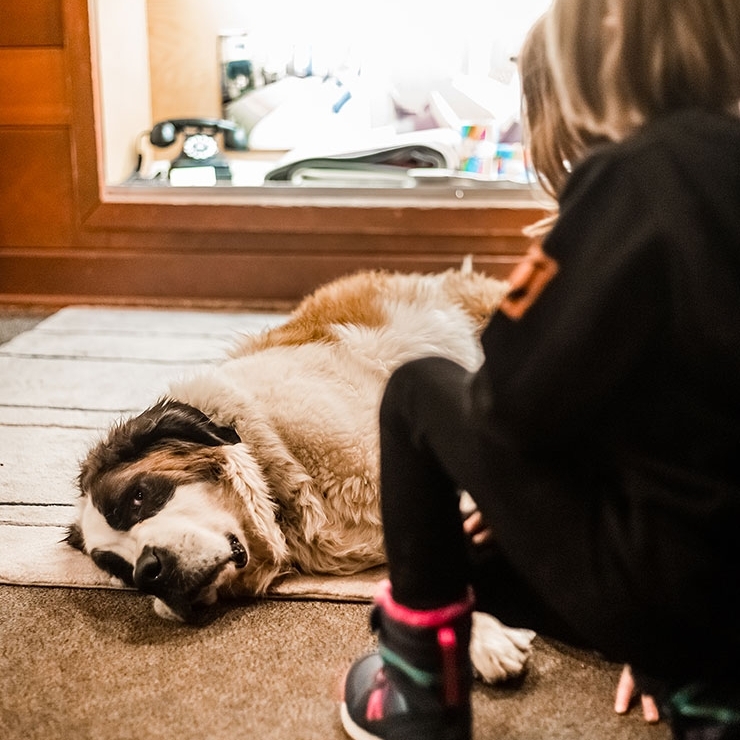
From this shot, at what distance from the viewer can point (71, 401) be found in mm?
1980

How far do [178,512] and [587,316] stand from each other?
2.55 feet

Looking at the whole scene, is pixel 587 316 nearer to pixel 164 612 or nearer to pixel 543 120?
pixel 543 120

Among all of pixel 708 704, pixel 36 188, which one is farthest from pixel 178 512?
pixel 36 188

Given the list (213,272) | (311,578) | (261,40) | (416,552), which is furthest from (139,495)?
(261,40)

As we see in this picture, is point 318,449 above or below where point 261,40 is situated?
below

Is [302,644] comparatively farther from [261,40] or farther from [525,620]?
[261,40]

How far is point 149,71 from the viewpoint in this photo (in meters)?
2.96

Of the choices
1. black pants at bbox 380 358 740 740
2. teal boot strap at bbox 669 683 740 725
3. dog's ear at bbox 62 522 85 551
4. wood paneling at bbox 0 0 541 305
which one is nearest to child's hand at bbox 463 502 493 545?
black pants at bbox 380 358 740 740

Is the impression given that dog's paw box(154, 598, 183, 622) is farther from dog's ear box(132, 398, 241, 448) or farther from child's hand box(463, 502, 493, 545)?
child's hand box(463, 502, 493, 545)

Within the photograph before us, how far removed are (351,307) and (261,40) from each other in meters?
1.62

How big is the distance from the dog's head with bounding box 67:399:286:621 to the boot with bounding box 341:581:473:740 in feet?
1.26

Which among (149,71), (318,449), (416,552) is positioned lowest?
(318,449)

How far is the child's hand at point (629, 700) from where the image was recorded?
0.94 m

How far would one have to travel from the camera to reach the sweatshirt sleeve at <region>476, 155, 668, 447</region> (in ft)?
1.91
